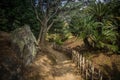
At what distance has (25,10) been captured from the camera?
23.2m

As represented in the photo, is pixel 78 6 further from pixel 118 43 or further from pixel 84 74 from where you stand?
pixel 84 74

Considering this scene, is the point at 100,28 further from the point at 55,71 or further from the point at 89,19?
the point at 55,71

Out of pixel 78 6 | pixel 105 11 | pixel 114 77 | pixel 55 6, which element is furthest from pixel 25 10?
pixel 114 77

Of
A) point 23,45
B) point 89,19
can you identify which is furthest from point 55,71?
point 89,19

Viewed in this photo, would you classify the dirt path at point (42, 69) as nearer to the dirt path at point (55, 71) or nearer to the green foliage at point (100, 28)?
the dirt path at point (55, 71)

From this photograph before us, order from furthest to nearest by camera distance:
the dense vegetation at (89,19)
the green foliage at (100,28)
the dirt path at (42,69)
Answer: the dense vegetation at (89,19), the green foliage at (100,28), the dirt path at (42,69)

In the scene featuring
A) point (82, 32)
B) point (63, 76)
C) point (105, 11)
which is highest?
point (105, 11)

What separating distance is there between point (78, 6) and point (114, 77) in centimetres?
1187

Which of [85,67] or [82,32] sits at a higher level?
[82,32]

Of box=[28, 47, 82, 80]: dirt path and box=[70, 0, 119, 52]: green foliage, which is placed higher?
box=[70, 0, 119, 52]: green foliage

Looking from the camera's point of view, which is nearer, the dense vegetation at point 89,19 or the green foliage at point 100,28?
the green foliage at point 100,28

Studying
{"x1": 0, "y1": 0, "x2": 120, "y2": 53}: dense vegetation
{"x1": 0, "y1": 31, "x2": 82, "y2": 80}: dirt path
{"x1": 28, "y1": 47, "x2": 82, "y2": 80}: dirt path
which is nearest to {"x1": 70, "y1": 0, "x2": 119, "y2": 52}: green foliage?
{"x1": 0, "y1": 0, "x2": 120, "y2": 53}: dense vegetation

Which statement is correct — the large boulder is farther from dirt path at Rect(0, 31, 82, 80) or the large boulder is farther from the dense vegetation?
the dense vegetation

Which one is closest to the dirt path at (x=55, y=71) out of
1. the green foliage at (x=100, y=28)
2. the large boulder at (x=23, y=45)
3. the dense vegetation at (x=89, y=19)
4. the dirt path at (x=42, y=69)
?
the dirt path at (x=42, y=69)
